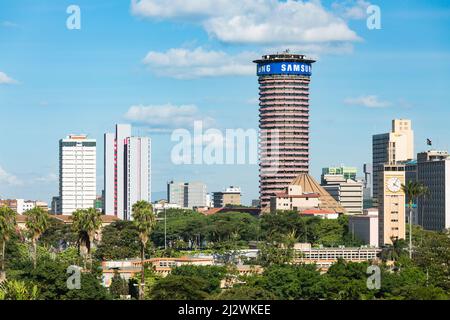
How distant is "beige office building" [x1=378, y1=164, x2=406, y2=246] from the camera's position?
190 m

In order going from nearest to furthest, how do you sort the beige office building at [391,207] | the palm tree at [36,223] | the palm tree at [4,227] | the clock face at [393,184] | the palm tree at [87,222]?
the palm tree at [4,227] → the palm tree at [87,222] → the palm tree at [36,223] → the beige office building at [391,207] → the clock face at [393,184]

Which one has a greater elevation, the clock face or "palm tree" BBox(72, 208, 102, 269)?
the clock face

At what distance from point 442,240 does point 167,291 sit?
153ft

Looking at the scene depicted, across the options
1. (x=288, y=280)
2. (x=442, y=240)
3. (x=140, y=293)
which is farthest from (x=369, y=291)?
(x=442, y=240)

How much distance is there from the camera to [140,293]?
108812 mm

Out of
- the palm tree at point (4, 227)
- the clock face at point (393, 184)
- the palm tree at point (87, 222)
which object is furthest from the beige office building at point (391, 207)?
the palm tree at point (4, 227)

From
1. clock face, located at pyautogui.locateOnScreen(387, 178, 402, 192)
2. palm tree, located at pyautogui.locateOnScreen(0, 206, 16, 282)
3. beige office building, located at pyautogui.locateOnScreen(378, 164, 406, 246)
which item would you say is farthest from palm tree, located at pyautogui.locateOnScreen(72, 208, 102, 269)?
clock face, located at pyautogui.locateOnScreen(387, 178, 402, 192)

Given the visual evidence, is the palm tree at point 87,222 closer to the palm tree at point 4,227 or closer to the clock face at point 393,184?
the palm tree at point 4,227

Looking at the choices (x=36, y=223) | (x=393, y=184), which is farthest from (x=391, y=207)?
(x=36, y=223)

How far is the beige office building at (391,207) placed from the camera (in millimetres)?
190000

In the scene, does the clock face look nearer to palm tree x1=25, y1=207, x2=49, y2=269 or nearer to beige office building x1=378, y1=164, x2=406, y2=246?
beige office building x1=378, y1=164, x2=406, y2=246

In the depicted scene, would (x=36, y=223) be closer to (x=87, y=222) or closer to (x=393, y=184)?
Result: (x=87, y=222)
